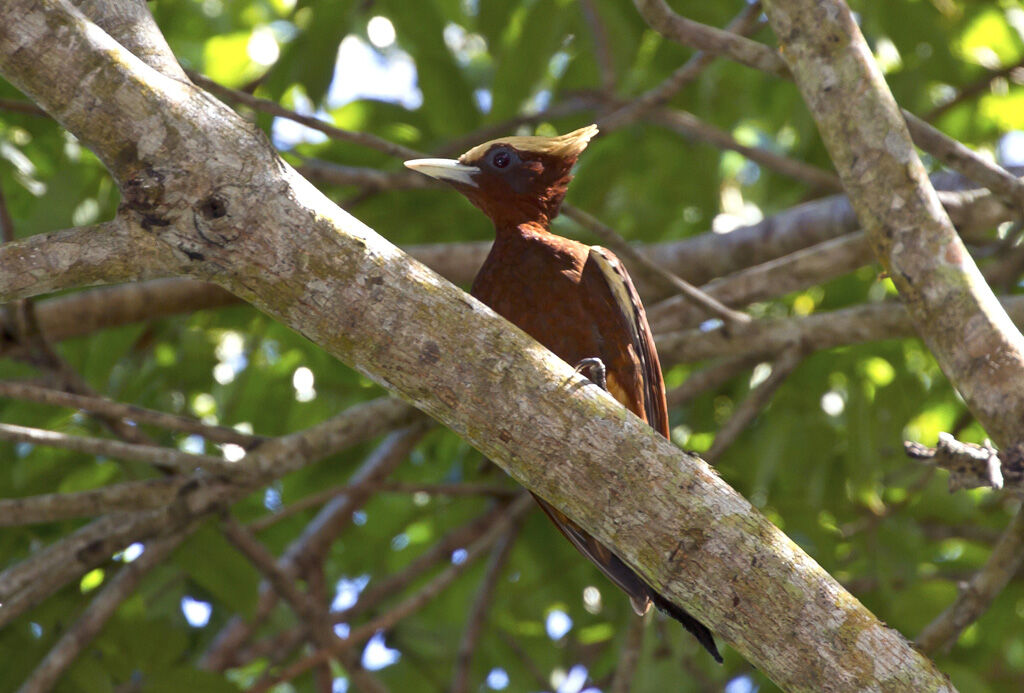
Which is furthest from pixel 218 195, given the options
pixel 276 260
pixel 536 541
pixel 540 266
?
pixel 536 541

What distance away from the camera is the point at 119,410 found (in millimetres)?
2891

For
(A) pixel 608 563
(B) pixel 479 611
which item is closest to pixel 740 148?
(A) pixel 608 563

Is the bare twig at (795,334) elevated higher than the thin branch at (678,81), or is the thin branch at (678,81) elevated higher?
→ the thin branch at (678,81)

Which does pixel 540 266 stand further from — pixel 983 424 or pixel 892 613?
pixel 892 613

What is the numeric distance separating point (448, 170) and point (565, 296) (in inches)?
21.9

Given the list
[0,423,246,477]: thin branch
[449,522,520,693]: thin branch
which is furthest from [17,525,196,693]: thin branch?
[449,522,520,693]: thin branch

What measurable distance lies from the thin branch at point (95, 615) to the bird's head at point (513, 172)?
1405 millimetres

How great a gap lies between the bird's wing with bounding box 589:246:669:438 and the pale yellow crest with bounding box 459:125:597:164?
361 mm

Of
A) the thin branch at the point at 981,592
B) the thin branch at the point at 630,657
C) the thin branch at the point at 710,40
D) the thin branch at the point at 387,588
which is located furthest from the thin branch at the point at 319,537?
the thin branch at the point at 981,592

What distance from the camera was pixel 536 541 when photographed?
165 inches

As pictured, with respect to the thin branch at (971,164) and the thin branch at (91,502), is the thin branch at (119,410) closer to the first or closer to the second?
the thin branch at (91,502)

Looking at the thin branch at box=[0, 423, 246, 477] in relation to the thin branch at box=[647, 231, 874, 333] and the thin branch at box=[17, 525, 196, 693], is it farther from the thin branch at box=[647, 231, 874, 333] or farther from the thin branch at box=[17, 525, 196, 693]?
the thin branch at box=[647, 231, 874, 333]

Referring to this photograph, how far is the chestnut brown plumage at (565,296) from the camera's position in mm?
2977

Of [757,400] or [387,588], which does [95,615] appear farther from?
[757,400]
